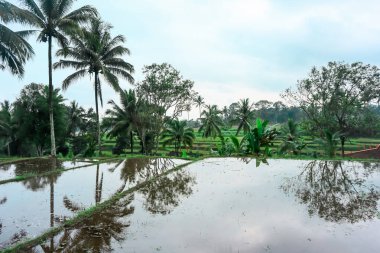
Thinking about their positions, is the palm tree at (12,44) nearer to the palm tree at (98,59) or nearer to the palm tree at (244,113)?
the palm tree at (98,59)

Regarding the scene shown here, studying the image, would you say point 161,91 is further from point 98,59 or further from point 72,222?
point 72,222

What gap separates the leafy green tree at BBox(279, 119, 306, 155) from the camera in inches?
730

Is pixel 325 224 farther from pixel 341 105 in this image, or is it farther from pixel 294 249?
pixel 341 105

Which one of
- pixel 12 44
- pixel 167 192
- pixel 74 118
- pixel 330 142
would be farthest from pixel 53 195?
pixel 74 118

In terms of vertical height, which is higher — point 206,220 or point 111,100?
point 111,100

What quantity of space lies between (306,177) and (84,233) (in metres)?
7.63

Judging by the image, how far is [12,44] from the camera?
10789mm

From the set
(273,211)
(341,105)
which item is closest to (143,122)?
(341,105)

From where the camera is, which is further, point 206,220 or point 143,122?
point 143,122

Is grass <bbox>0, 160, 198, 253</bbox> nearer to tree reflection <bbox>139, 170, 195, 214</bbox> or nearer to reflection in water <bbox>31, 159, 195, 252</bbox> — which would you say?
reflection in water <bbox>31, 159, 195, 252</bbox>

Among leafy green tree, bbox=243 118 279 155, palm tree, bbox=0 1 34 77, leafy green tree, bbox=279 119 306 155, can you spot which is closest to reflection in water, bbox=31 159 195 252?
palm tree, bbox=0 1 34 77

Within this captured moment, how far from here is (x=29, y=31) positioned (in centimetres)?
1731

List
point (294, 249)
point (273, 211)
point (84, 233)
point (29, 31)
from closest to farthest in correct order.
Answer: point (294, 249) → point (84, 233) → point (273, 211) → point (29, 31)

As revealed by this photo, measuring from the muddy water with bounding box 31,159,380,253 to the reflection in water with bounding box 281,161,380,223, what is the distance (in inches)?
0.9
